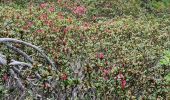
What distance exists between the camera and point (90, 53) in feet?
45.9

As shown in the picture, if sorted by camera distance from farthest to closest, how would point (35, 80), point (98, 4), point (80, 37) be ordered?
point (98, 4) < point (80, 37) < point (35, 80)

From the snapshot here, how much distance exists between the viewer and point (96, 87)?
28.6 ft

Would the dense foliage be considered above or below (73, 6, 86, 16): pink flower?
above

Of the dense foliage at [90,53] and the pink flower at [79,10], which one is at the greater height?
the dense foliage at [90,53]

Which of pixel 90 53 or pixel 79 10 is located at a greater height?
pixel 90 53

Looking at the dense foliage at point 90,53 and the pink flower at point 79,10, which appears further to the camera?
the pink flower at point 79,10

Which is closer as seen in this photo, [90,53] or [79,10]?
[90,53]

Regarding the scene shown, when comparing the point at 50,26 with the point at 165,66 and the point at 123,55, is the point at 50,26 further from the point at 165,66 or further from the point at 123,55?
the point at 165,66

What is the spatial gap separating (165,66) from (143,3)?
810 inches

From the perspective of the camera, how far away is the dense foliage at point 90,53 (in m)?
8.59

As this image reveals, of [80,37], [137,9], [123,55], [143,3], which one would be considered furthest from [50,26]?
[143,3]

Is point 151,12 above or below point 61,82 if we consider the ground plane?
below

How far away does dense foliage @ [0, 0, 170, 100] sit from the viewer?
8.59m

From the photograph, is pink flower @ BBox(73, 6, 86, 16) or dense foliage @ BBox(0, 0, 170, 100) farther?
pink flower @ BBox(73, 6, 86, 16)
